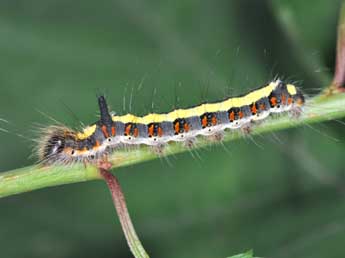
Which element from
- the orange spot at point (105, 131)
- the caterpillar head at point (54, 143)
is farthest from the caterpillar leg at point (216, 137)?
the caterpillar head at point (54, 143)

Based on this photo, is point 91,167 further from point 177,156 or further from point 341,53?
point 177,156

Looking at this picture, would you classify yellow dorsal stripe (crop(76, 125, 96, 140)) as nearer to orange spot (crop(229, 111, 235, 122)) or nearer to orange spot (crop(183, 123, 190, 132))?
orange spot (crop(183, 123, 190, 132))

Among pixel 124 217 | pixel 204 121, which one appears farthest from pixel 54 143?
pixel 124 217

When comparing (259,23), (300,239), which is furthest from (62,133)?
(259,23)

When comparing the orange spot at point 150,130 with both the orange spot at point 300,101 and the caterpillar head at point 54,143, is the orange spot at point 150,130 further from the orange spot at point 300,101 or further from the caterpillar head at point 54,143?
the orange spot at point 300,101

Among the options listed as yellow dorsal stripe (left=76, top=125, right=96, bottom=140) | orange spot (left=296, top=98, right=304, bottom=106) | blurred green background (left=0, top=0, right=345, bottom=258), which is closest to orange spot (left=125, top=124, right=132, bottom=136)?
yellow dorsal stripe (left=76, top=125, right=96, bottom=140)
